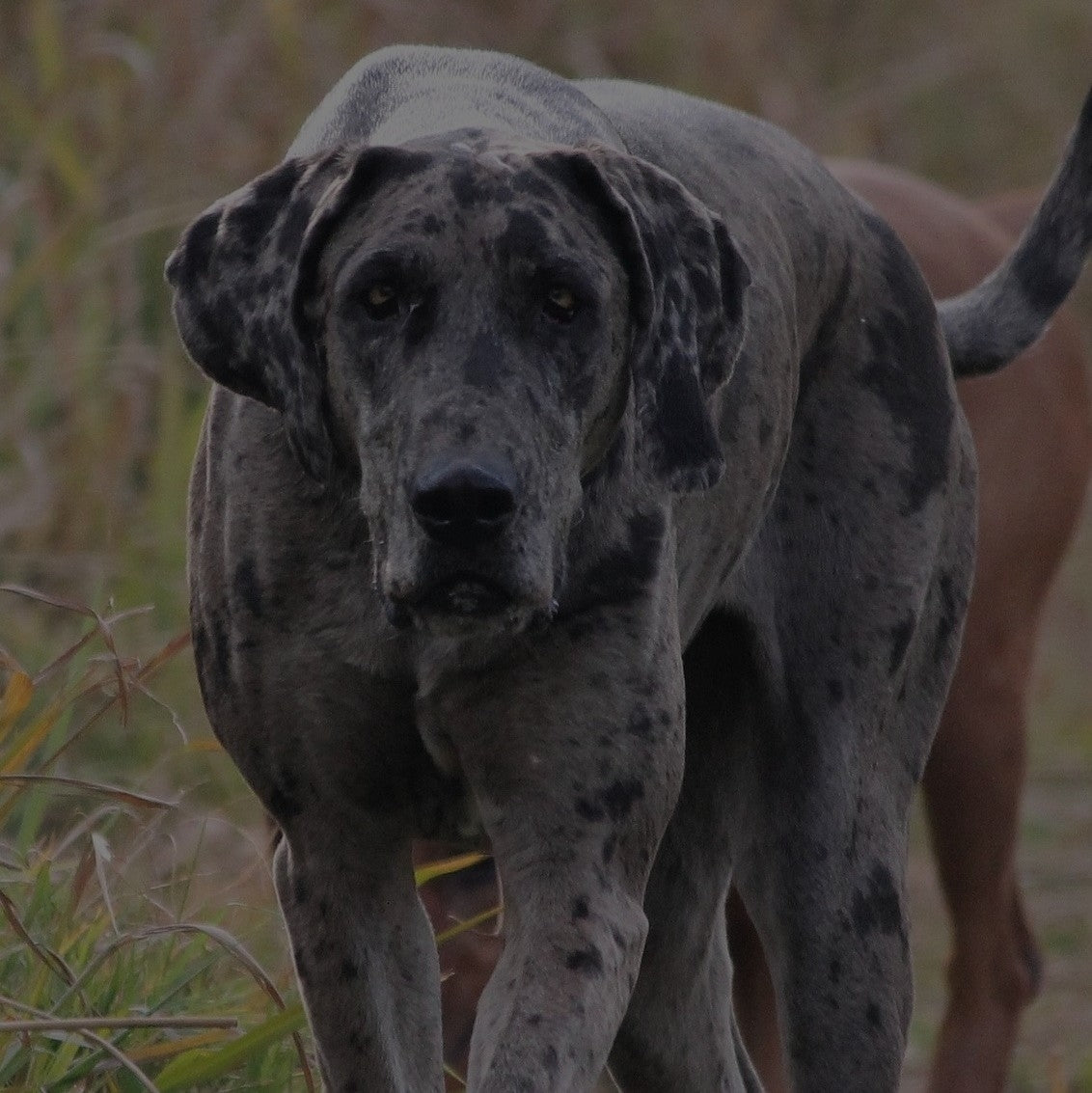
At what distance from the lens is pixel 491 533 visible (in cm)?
327

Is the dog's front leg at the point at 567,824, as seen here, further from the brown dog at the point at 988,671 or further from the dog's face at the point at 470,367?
the brown dog at the point at 988,671

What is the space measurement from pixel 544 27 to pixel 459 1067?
6.91 meters

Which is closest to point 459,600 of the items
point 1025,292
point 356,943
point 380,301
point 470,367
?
point 470,367

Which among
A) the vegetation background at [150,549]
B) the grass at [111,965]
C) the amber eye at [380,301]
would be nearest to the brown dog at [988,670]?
the vegetation background at [150,549]

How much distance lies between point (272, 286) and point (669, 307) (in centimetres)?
51

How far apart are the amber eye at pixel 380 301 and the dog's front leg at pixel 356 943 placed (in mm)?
719

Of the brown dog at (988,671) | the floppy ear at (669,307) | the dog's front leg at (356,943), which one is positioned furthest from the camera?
the brown dog at (988,671)

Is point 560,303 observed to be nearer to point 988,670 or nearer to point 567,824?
point 567,824

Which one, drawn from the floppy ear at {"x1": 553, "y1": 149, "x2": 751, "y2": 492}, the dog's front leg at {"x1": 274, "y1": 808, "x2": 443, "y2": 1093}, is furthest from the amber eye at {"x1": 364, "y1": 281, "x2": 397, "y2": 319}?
the dog's front leg at {"x1": 274, "y1": 808, "x2": 443, "y2": 1093}

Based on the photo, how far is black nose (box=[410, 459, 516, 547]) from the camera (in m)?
3.22

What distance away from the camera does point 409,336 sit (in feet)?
11.1

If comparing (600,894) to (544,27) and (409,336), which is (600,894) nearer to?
(409,336)

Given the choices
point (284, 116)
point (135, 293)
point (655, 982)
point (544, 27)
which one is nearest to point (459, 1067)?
point (655, 982)

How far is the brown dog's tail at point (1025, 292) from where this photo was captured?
5.02 m
